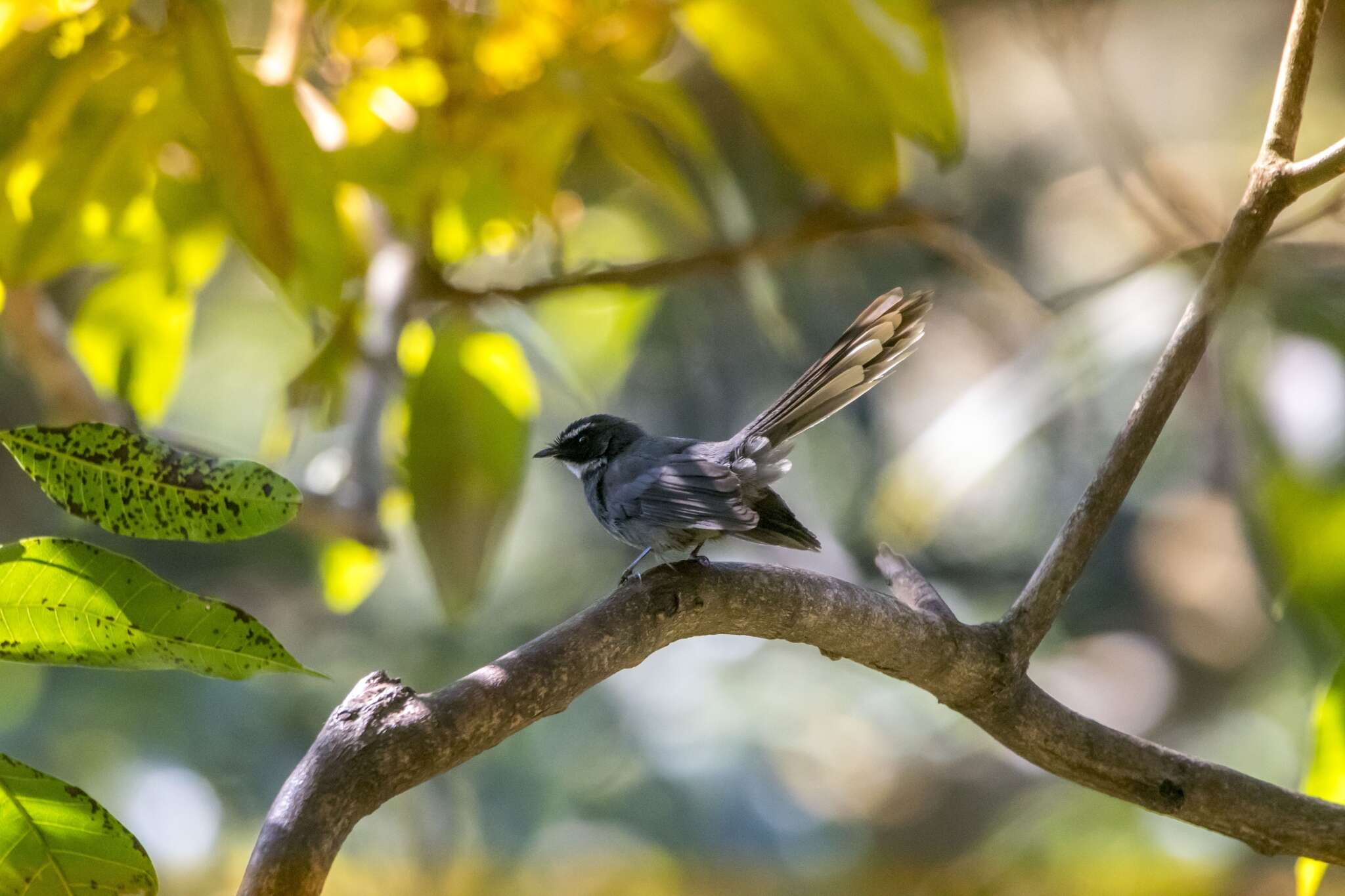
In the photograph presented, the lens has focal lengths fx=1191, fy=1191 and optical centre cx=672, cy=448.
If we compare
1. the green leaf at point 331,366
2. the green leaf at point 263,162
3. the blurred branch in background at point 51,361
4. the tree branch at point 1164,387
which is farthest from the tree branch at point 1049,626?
the blurred branch in background at point 51,361

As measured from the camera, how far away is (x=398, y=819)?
2.07 m

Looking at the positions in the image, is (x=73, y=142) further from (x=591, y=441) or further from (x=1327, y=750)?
(x=1327, y=750)

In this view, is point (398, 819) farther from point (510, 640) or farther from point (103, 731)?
point (103, 731)

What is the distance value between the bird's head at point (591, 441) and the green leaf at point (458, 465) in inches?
2.3

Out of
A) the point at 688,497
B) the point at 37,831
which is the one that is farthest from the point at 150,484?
the point at 688,497

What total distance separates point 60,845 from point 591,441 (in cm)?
77

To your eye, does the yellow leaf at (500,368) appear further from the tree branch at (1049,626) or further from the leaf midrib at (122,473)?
the leaf midrib at (122,473)

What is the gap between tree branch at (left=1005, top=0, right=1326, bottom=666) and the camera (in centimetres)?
78

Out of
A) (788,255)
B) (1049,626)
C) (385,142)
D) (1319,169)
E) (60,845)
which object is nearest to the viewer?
(60,845)

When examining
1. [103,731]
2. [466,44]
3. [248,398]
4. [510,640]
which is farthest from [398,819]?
[466,44]

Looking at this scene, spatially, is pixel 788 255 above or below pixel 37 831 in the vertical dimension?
above

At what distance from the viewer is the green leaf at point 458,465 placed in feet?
3.86

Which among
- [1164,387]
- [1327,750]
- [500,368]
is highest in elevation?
[500,368]

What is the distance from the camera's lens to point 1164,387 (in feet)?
2.62
